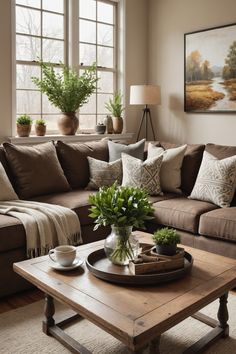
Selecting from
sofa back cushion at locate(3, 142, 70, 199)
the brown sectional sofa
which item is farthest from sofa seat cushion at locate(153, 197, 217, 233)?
sofa back cushion at locate(3, 142, 70, 199)

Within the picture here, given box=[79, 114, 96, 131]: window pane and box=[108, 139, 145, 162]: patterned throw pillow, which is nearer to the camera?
box=[108, 139, 145, 162]: patterned throw pillow

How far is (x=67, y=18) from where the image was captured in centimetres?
498

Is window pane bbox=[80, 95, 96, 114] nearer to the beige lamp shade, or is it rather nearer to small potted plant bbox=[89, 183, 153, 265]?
the beige lamp shade

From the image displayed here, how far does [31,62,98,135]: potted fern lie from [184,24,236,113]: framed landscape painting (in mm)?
1278

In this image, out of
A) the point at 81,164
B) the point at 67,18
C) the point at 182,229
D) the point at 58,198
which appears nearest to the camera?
the point at 182,229

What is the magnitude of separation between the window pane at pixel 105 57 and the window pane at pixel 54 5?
725 millimetres

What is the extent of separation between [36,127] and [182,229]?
221 centimetres

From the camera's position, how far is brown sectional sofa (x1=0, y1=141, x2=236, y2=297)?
8.95 feet

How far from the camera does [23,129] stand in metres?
4.46

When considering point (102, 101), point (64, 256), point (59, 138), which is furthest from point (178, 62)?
point (64, 256)

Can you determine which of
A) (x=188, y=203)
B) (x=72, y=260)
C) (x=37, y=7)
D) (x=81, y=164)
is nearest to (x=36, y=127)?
(x=81, y=164)

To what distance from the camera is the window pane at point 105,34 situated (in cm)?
538

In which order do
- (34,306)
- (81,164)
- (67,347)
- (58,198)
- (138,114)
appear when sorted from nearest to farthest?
(67,347)
(34,306)
(58,198)
(81,164)
(138,114)

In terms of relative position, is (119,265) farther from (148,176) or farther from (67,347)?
(148,176)
